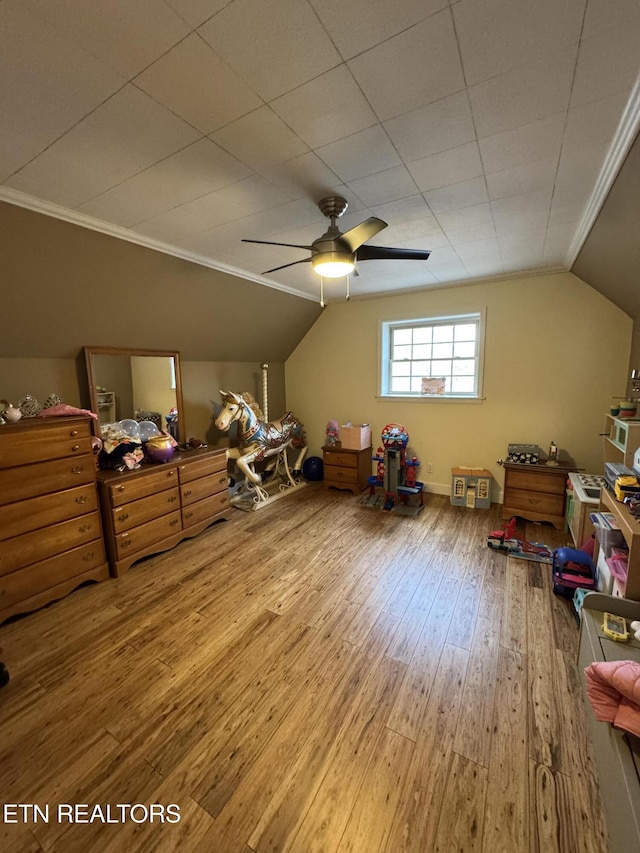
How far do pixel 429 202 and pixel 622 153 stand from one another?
3.07 feet

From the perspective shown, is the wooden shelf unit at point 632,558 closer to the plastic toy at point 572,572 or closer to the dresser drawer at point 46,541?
the plastic toy at point 572,572

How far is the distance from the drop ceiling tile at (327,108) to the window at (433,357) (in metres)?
3.08

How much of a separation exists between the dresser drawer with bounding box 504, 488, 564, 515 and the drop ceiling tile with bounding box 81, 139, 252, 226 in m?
3.48

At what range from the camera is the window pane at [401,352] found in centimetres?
462

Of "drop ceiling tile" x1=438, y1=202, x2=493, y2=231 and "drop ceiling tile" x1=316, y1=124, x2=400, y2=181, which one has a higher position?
"drop ceiling tile" x1=438, y1=202, x2=493, y2=231

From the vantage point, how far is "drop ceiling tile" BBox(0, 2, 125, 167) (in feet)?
3.40

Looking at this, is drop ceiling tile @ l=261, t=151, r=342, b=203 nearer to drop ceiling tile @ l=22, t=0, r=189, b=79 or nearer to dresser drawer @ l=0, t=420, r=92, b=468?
drop ceiling tile @ l=22, t=0, r=189, b=79

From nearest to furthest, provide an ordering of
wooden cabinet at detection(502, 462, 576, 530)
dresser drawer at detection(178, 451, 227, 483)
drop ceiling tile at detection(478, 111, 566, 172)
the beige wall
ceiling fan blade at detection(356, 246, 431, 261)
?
1. drop ceiling tile at detection(478, 111, 566, 172)
2. ceiling fan blade at detection(356, 246, 431, 261)
3. dresser drawer at detection(178, 451, 227, 483)
4. wooden cabinet at detection(502, 462, 576, 530)
5. the beige wall

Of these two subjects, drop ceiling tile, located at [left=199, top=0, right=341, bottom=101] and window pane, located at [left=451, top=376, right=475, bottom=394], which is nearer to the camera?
drop ceiling tile, located at [left=199, top=0, right=341, bottom=101]

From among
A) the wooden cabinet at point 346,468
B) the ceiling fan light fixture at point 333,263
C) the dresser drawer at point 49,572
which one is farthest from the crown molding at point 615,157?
the dresser drawer at point 49,572

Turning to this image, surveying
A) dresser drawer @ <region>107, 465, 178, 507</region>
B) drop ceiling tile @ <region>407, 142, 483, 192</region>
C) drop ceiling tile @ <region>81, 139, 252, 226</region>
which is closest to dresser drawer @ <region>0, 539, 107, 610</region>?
dresser drawer @ <region>107, 465, 178, 507</region>

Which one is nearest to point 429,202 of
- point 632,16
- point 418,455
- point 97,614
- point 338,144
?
point 338,144

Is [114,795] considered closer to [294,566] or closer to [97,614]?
[97,614]

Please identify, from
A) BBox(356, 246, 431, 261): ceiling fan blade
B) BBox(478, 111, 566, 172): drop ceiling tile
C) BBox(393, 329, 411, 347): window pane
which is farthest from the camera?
BBox(393, 329, 411, 347): window pane
